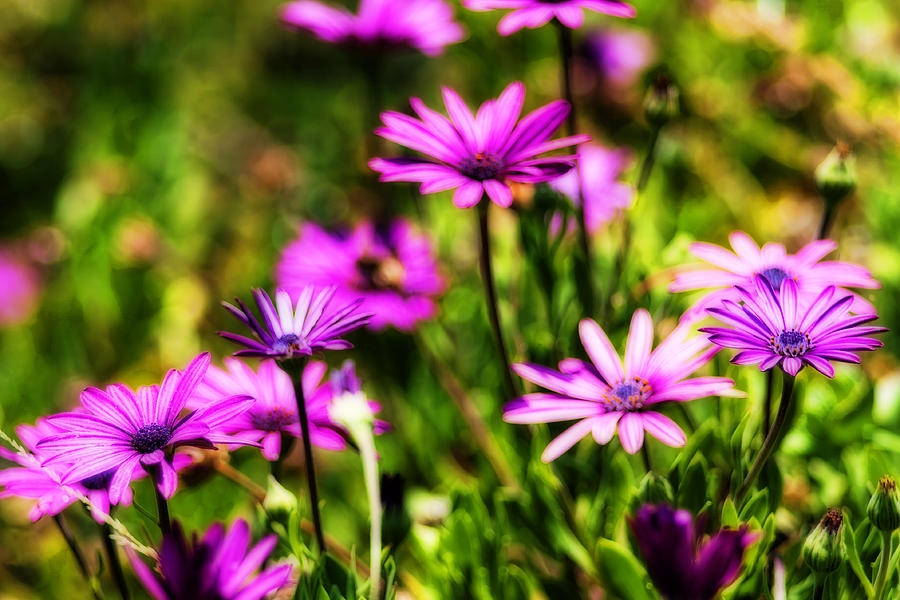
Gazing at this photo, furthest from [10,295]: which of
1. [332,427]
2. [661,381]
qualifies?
[661,381]

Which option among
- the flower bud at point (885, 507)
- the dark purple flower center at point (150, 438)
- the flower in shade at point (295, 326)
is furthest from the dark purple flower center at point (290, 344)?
the flower bud at point (885, 507)

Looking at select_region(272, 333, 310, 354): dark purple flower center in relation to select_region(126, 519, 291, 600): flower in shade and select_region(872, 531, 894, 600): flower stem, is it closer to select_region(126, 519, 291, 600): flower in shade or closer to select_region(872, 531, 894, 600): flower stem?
select_region(126, 519, 291, 600): flower in shade

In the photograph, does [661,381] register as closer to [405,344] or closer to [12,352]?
[405,344]

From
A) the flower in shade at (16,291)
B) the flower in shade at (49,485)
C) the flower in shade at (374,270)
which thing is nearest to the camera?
the flower in shade at (49,485)

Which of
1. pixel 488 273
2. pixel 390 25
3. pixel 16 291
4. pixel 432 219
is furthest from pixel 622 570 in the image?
Answer: pixel 16 291

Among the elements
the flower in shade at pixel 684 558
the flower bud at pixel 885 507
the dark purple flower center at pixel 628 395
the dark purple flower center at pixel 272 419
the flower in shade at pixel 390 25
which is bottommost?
the dark purple flower center at pixel 272 419

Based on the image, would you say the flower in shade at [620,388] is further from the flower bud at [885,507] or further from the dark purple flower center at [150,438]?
the dark purple flower center at [150,438]
